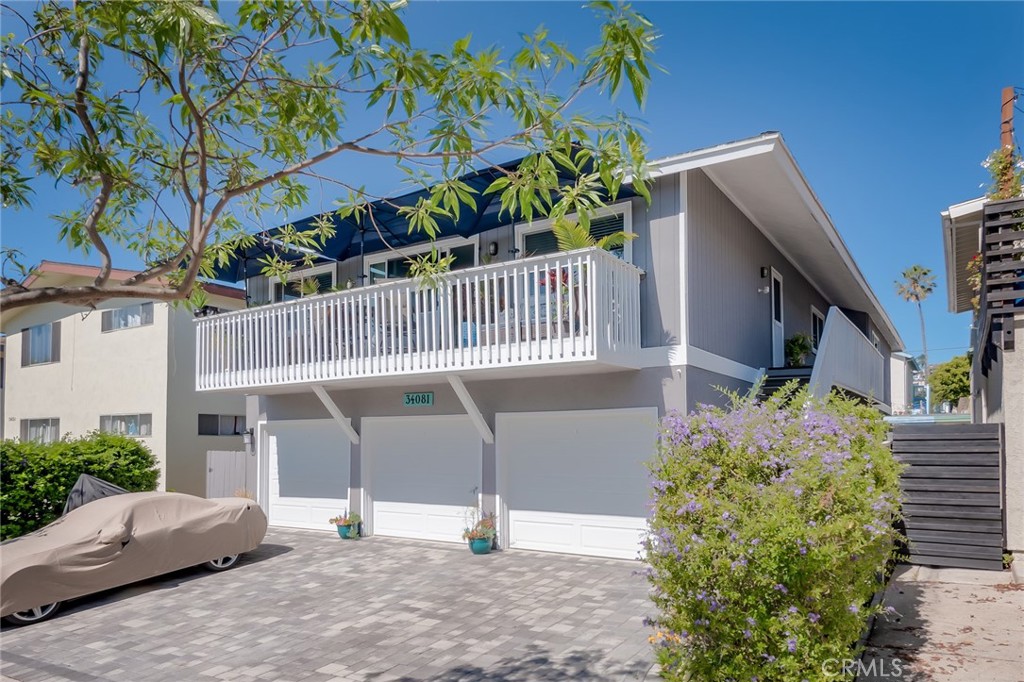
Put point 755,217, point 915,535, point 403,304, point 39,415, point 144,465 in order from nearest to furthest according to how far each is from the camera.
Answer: point 915,535 < point 403,304 < point 755,217 < point 144,465 < point 39,415

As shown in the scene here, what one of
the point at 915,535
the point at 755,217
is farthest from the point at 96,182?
the point at 755,217

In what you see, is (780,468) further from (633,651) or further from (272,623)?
(272,623)

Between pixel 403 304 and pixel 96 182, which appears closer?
pixel 96 182

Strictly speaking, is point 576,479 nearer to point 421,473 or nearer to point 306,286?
point 421,473

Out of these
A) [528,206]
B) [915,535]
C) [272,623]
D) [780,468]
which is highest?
[528,206]

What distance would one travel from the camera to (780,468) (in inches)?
172

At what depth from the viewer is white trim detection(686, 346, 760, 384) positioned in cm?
991

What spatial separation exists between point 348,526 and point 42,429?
14117 mm

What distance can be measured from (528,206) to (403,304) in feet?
22.5

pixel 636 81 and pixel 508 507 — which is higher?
pixel 636 81

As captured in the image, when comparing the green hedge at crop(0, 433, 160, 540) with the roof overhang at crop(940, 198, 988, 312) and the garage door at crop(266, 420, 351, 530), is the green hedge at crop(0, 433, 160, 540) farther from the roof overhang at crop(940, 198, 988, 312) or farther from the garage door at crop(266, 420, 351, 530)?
the roof overhang at crop(940, 198, 988, 312)

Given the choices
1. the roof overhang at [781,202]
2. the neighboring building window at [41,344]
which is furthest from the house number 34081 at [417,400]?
the neighboring building window at [41,344]

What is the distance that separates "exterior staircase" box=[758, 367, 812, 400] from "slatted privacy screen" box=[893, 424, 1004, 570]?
10.9ft

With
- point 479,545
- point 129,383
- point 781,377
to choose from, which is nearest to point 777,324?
point 781,377
